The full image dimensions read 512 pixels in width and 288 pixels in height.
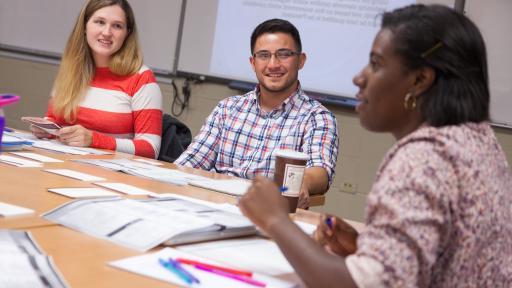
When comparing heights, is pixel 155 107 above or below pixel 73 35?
below

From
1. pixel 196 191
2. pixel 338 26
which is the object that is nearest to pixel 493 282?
pixel 196 191

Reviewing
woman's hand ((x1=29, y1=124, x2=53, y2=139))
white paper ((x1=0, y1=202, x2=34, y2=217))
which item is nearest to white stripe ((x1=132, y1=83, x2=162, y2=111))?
woman's hand ((x1=29, y1=124, x2=53, y2=139))

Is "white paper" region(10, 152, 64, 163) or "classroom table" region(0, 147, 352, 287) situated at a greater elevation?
"classroom table" region(0, 147, 352, 287)

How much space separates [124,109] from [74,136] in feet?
1.14

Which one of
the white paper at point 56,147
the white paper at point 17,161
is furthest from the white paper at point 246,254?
the white paper at point 56,147

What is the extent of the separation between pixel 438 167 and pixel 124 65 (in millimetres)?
2079

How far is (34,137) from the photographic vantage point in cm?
238

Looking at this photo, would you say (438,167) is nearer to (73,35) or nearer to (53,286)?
(53,286)

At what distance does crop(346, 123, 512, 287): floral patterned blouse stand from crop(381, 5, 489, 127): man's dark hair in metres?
0.03

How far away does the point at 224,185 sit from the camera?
5.78 feet

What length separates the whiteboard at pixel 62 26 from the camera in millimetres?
4059

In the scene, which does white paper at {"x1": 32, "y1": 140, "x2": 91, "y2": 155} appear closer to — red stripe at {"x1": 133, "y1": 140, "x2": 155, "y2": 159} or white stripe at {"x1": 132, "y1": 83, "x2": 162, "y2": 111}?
red stripe at {"x1": 133, "y1": 140, "x2": 155, "y2": 159}

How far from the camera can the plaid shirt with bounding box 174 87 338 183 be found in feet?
7.31

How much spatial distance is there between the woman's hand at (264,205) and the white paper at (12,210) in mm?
465
